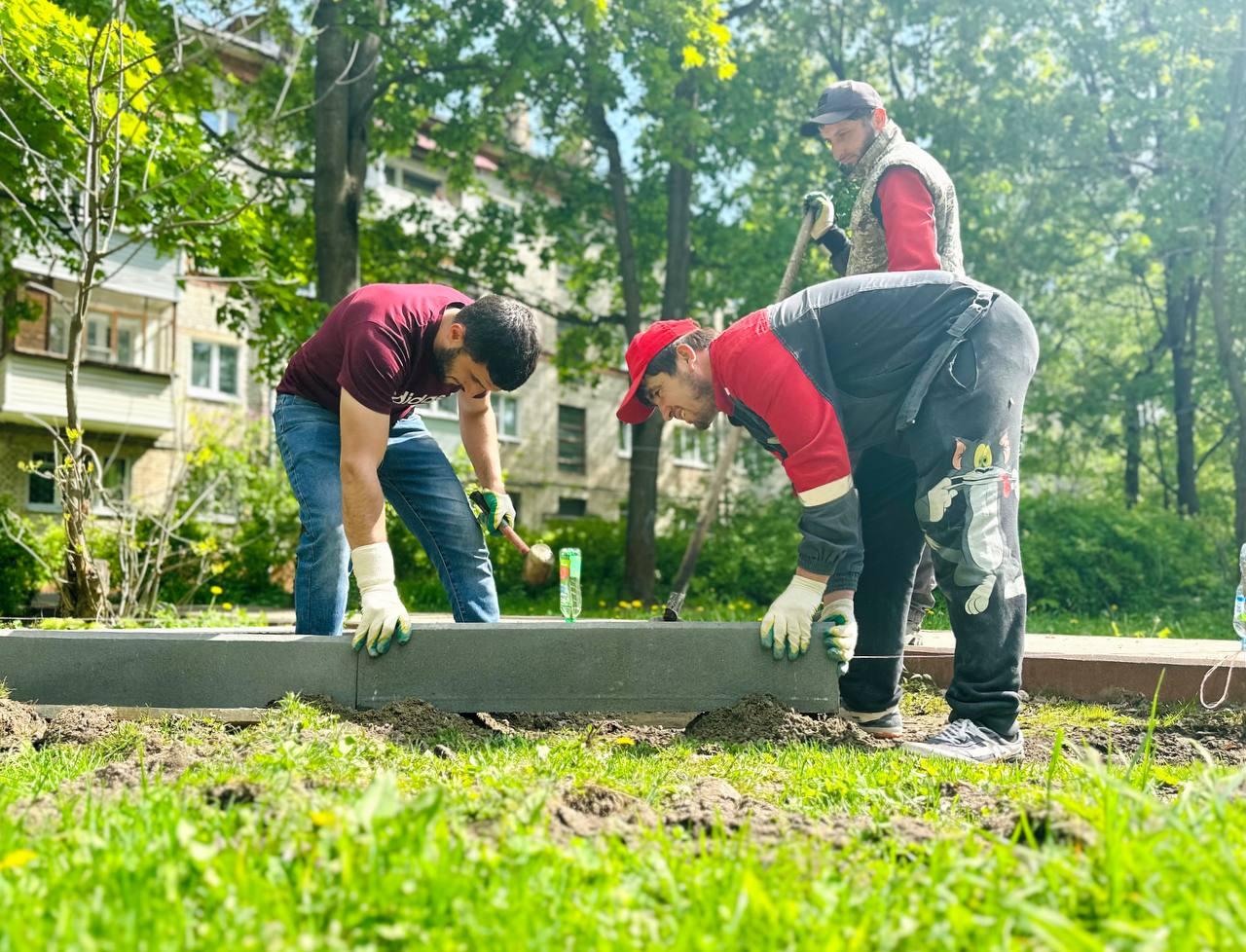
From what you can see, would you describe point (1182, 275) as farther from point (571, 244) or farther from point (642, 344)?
point (642, 344)

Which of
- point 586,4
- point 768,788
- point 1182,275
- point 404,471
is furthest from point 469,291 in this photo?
point 768,788

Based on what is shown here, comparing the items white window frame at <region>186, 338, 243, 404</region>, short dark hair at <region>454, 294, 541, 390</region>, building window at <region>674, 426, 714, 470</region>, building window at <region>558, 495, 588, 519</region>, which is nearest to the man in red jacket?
short dark hair at <region>454, 294, 541, 390</region>

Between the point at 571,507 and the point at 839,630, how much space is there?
1111 inches

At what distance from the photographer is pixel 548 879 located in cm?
168

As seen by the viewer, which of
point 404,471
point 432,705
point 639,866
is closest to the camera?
point 639,866

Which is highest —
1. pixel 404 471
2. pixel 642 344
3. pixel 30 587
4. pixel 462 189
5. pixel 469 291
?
pixel 462 189

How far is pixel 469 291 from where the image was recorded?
18141 mm

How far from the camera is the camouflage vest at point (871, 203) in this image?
4.42 m

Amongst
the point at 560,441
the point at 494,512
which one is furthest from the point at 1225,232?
the point at 560,441

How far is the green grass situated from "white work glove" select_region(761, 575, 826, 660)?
1.47 meters

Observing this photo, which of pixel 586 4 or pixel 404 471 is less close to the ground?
pixel 586 4

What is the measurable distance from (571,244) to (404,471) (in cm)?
1365

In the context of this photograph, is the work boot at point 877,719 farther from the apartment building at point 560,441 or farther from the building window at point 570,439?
the building window at point 570,439

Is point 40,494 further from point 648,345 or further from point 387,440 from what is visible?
point 648,345
